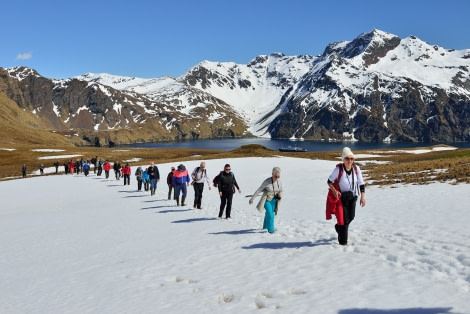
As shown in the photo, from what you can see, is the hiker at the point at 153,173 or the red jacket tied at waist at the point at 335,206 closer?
the red jacket tied at waist at the point at 335,206

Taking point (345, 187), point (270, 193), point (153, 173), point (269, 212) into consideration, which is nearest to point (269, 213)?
point (269, 212)

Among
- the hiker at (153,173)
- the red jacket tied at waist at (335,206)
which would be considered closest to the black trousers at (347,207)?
the red jacket tied at waist at (335,206)

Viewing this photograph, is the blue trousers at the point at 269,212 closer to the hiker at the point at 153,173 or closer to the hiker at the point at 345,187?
the hiker at the point at 345,187

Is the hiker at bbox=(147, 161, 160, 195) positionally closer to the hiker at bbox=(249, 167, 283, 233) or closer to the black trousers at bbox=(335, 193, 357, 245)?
the hiker at bbox=(249, 167, 283, 233)

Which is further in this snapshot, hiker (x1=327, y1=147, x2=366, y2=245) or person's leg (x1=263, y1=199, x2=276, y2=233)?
person's leg (x1=263, y1=199, x2=276, y2=233)

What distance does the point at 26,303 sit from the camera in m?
9.62

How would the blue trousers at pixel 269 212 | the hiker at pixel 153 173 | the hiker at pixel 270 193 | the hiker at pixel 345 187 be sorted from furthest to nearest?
the hiker at pixel 153 173
the blue trousers at pixel 269 212
the hiker at pixel 270 193
the hiker at pixel 345 187

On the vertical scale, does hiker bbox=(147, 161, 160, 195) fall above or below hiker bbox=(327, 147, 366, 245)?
below

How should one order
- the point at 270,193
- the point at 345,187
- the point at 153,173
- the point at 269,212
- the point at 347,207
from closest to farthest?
the point at 345,187 < the point at 347,207 < the point at 270,193 < the point at 269,212 < the point at 153,173

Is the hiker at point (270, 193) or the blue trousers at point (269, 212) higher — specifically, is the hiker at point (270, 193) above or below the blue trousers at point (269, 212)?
above

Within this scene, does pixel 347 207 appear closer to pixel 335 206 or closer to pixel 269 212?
pixel 335 206

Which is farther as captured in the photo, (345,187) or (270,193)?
(270,193)

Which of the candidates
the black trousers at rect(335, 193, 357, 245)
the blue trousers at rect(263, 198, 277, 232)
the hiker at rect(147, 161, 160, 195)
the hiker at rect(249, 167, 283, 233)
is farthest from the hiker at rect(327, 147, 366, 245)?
the hiker at rect(147, 161, 160, 195)

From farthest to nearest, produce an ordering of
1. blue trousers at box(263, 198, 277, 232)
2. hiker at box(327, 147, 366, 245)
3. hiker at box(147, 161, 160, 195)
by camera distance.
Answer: hiker at box(147, 161, 160, 195) → blue trousers at box(263, 198, 277, 232) → hiker at box(327, 147, 366, 245)
